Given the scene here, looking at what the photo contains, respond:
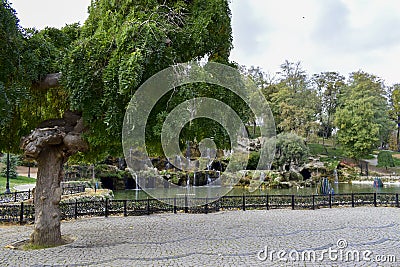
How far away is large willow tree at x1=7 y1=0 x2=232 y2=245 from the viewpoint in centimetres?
627

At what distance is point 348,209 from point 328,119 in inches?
1597

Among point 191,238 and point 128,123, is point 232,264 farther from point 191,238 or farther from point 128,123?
point 128,123

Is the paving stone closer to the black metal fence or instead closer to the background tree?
the black metal fence

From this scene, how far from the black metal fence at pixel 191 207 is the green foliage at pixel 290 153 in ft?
66.6

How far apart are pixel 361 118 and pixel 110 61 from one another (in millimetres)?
40987

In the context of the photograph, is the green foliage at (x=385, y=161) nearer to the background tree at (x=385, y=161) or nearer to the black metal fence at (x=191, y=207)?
the background tree at (x=385, y=161)

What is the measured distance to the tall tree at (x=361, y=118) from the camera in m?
40.6

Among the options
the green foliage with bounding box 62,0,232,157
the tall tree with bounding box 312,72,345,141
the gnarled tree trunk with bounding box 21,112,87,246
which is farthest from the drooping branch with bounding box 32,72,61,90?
the tall tree with bounding box 312,72,345,141

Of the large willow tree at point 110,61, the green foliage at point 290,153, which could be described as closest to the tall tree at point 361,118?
the green foliage at point 290,153

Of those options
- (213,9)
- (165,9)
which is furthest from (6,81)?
(213,9)

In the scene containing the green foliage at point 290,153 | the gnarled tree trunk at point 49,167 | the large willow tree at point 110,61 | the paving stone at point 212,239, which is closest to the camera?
the large willow tree at point 110,61

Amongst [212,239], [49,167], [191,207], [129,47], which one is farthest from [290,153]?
[129,47]

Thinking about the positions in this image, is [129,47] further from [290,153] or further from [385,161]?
[385,161]

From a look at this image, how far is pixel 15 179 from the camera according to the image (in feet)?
106
